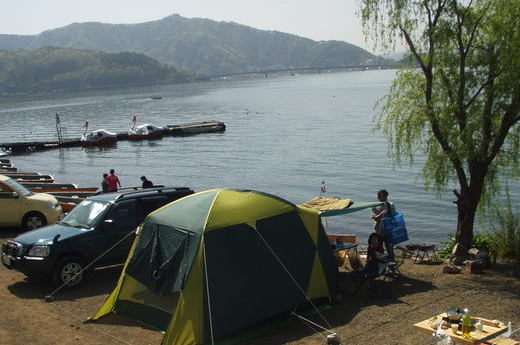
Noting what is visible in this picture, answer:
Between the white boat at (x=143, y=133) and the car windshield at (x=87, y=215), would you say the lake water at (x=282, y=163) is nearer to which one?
the white boat at (x=143, y=133)

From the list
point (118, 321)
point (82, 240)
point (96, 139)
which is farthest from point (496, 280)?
point (96, 139)

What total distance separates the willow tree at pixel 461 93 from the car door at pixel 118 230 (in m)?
6.88

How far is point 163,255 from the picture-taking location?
11.0m

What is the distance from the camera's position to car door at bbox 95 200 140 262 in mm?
13320

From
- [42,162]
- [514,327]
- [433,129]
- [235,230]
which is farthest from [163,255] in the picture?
[42,162]

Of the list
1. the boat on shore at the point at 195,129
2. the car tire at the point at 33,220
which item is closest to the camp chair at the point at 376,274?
the car tire at the point at 33,220

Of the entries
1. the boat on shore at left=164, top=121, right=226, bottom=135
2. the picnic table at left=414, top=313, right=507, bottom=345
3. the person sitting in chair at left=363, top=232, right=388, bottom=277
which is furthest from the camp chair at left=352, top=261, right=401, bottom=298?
the boat on shore at left=164, top=121, right=226, bottom=135

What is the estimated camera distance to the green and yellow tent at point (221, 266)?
997 cm

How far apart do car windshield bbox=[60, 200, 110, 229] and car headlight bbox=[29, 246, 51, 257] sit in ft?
3.23

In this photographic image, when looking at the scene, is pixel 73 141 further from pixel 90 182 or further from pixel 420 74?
pixel 420 74

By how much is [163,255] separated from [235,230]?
4.76 feet

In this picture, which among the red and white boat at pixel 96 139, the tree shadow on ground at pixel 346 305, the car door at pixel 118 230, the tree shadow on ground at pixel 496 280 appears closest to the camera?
the tree shadow on ground at pixel 346 305

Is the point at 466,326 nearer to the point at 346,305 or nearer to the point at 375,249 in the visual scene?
the point at 346,305

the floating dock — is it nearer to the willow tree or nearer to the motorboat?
the motorboat
